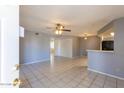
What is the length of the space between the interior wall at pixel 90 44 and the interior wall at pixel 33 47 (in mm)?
4433

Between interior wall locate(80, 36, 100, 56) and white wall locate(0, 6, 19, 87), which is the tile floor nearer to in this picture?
white wall locate(0, 6, 19, 87)

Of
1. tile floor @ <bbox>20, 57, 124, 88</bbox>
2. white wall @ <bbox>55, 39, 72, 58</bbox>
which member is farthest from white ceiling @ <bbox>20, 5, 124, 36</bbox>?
white wall @ <bbox>55, 39, 72, 58</bbox>

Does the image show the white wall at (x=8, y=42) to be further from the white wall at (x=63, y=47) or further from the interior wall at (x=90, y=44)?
the interior wall at (x=90, y=44)

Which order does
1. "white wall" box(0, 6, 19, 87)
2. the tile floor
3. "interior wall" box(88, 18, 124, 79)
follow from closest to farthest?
"white wall" box(0, 6, 19, 87), the tile floor, "interior wall" box(88, 18, 124, 79)

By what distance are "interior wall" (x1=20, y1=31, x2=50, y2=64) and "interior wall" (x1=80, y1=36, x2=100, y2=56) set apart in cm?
443

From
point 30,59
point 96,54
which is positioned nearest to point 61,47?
point 30,59

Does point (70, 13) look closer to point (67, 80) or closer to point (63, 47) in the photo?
point (67, 80)

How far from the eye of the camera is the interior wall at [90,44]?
1125 centimetres

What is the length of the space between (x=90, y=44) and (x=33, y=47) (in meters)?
6.34

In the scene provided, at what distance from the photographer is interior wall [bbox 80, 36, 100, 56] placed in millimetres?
11248

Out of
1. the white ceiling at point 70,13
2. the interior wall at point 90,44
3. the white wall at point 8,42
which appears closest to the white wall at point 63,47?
the interior wall at point 90,44
